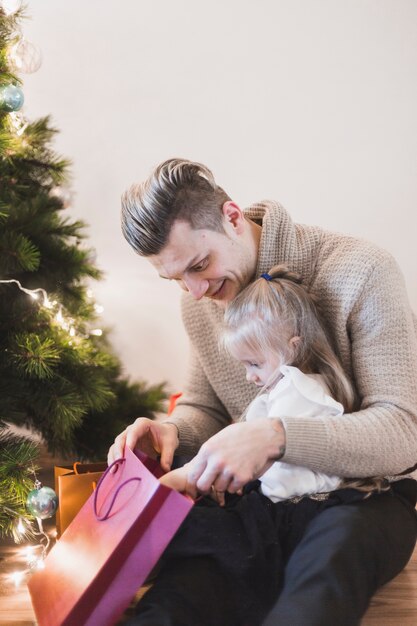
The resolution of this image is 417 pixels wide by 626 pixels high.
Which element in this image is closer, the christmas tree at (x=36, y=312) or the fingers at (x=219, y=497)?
the fingers at (x=219, y=497)

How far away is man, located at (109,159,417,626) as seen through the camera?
35.6 inches

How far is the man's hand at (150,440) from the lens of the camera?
115cm

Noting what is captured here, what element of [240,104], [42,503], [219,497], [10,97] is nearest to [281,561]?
[219,497]

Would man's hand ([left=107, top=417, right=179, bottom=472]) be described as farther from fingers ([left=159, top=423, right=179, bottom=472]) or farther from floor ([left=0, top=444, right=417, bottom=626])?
floor ([left=0, top=444, right=417, bottom=626])

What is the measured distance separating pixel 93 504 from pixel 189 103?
1.21 meters

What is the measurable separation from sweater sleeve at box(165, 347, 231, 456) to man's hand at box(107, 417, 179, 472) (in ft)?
0.26

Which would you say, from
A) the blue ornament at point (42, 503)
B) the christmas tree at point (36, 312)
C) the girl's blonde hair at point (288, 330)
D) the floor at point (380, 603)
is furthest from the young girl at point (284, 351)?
the christmas tree at point (36, 312)

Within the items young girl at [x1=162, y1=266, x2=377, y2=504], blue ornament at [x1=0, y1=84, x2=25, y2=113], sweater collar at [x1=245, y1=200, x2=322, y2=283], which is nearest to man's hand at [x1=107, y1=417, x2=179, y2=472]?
young girl at [x1=162, y1=266, x2=377, y2=504]

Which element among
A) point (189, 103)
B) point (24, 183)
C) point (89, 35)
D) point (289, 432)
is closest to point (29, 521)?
point (289, 432)

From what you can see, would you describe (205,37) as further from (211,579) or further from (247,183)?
(211,579)

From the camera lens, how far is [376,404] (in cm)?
111

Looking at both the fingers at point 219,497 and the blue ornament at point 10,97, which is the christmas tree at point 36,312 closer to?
the blue ornament at point 10,97

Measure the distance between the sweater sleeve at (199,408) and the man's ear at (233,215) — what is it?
354mm

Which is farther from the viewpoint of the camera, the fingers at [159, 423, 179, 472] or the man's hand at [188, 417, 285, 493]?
the fingers at [159, 423, 179, 472]
